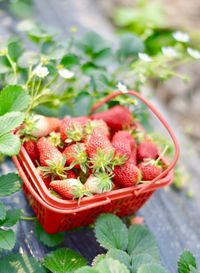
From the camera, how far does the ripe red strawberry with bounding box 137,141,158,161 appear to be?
1187 millimetres

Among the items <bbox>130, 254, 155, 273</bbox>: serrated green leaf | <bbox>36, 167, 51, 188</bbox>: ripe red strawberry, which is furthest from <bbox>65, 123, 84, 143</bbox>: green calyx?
<bbox>130, 254, 155, 273</bbox>: serrated green leaf

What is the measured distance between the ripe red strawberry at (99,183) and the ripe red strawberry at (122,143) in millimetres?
80

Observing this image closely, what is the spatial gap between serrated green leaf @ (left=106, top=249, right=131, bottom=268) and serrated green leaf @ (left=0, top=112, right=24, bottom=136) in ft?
1.15

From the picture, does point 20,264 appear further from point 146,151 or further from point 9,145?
point 146,151

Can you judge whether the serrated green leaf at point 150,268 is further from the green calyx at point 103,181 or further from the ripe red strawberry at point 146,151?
the ripe red strawberry at point 146,151

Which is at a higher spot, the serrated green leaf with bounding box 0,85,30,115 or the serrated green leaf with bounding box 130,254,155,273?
the serrated green leaf with bounding box 0,85,30,115

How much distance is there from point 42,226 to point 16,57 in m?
0.48

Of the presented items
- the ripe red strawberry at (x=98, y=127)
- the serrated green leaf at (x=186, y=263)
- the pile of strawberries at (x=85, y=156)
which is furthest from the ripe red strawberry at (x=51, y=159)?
the serrated green leaf at (x=186, y=263)

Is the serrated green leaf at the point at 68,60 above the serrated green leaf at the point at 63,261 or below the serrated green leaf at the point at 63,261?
above

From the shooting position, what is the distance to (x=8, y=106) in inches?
43.5

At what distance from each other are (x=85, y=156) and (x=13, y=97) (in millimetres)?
222

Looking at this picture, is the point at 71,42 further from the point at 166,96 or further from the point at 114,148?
the point at 166,96

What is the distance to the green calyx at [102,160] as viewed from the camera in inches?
42.1

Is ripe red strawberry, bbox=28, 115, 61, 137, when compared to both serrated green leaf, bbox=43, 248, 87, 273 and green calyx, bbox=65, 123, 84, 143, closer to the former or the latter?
green calyx, bbox=65, 123, 84, 143
